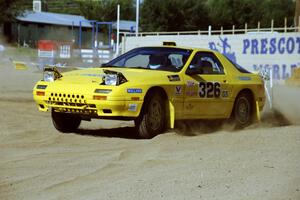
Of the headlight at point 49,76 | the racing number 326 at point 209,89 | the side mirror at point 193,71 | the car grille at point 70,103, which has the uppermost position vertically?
the side mirror at point 193,71

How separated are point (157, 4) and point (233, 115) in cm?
5272

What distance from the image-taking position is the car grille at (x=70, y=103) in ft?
30.7

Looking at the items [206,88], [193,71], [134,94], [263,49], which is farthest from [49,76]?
[263,49]

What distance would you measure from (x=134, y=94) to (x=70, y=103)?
0.93 metres

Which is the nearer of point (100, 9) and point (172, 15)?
point (172, 15)

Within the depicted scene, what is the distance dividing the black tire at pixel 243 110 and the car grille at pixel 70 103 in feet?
9.97

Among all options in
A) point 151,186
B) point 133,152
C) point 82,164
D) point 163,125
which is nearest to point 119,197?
point 151,186

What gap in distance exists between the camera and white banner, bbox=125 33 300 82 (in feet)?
83.7

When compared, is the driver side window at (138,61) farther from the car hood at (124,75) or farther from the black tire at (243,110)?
the black tire at (243,110)

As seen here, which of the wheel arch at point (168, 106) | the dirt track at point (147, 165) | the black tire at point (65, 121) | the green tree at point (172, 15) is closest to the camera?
the dirt track at point (147, 165)

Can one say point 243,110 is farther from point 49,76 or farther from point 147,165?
point 147,165

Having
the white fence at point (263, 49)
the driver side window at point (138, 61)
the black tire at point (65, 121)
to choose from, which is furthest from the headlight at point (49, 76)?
the white fence at point (263, 49)

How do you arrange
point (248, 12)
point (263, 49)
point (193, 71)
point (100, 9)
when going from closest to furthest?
point (193, 71) < point (263, 49) < point (248, 12) < point (100, 9)

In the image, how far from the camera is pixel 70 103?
31.2ft
